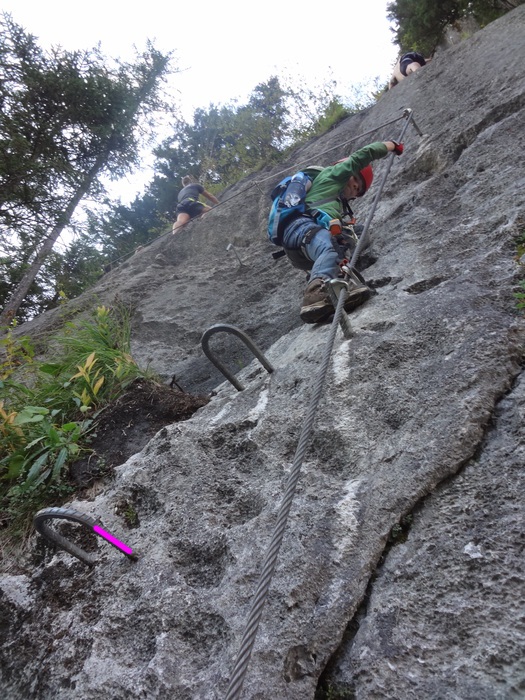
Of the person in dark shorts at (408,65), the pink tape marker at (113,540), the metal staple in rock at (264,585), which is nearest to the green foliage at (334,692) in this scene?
the metal staple in rock at (264,585)

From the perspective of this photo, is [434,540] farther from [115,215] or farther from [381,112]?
[115,215]

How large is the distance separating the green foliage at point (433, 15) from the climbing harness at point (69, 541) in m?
10.3

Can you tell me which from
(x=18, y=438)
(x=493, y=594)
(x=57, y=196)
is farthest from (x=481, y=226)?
(x=57, y=196)

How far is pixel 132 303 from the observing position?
21.8ft

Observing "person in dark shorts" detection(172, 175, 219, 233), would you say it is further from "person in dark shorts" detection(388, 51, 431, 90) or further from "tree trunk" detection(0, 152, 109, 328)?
"person in dark shorts" detection(388, 51, 431, 90)

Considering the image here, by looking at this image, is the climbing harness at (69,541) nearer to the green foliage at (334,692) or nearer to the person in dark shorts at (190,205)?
the green foliage at (334,692)

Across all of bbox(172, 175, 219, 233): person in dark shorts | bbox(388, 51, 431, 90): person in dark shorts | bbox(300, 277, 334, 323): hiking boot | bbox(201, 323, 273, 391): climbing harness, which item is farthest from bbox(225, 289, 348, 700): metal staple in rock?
bbox(388, 51, 431, 90): person in dark shorts

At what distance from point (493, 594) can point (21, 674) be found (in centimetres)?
213

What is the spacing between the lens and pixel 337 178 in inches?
174

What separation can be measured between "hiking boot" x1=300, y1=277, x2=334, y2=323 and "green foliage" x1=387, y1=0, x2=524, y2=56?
26.0 feet

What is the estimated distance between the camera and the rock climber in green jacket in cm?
370

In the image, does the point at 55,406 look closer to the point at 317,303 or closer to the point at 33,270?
the point at 317,303

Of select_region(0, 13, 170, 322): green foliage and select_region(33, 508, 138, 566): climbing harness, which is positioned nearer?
select_region(33, 508, 138, 566): climbing harness

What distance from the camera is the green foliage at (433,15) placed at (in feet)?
27.3
